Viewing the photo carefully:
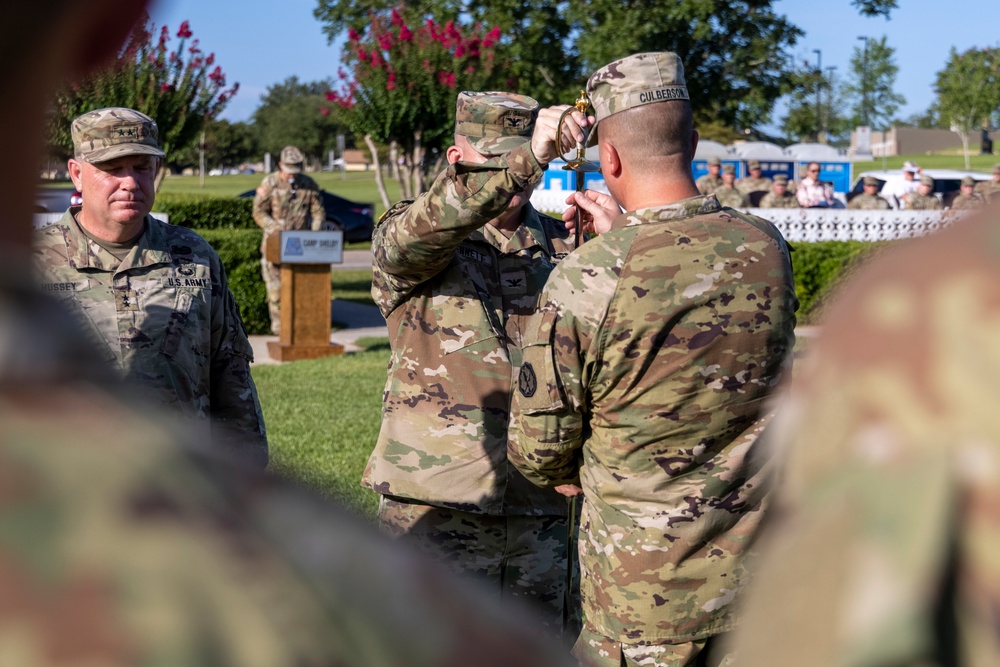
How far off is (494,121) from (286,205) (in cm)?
1027

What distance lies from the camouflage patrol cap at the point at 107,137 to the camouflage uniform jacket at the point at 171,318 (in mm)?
219

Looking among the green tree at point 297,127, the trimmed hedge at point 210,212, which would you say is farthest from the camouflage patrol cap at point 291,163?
the green tree at point 297,127

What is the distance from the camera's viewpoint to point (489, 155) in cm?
384

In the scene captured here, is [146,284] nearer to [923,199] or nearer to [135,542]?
[135,542]

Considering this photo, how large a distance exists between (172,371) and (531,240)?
4.45 ft

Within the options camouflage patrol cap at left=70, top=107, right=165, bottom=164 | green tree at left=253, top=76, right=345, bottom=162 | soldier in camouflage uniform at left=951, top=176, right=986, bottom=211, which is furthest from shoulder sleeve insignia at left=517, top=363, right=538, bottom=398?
green tree at left=253, top=76, right=345, bottom=162

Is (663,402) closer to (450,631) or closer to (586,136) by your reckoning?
(586,136)

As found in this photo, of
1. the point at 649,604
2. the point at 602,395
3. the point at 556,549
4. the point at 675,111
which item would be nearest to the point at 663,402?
the point at 602,395

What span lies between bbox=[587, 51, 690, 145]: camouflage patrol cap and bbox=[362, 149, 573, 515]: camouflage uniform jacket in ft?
2.06

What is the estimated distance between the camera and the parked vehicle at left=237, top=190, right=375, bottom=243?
3200cm

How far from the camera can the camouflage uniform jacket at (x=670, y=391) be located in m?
2.91

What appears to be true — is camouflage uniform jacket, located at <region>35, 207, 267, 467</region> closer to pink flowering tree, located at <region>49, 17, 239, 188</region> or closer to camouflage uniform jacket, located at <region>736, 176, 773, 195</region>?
pink flowering tree, located at <region>49, 17, 239, 188</region>

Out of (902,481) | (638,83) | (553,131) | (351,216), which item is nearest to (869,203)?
(351,216)

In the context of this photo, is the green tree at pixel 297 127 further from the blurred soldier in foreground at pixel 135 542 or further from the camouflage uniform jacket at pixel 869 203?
the blurred soldier in foreground at pixel 135 542
